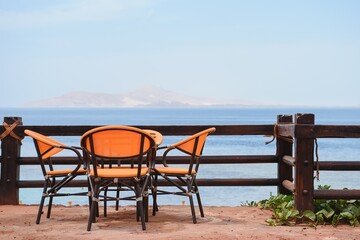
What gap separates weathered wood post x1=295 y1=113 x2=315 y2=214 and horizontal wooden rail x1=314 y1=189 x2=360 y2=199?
3.8 inches

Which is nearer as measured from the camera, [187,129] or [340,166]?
[340,166]

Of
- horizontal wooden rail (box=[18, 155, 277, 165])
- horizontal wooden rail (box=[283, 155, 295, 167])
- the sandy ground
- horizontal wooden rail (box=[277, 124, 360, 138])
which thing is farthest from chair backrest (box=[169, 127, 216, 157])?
horizontal wooden rail (box=[18, 155, 277, 165])

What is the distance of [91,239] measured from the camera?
542 centimetres

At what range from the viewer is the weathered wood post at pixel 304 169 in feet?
21.2

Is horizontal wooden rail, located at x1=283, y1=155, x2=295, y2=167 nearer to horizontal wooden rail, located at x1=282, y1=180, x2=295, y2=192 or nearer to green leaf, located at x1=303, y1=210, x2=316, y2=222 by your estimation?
horizontal wooden rail, located at x1=282, y1=180, x2=295, y2=192

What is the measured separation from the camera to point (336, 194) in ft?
21.7

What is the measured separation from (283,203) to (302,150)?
0.76m

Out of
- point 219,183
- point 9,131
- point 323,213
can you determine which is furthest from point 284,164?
point 9,131

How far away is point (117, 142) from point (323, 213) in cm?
205

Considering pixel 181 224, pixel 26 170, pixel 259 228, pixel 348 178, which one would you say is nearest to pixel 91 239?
pixel 181 224

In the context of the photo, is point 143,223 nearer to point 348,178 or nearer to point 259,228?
point 259,228

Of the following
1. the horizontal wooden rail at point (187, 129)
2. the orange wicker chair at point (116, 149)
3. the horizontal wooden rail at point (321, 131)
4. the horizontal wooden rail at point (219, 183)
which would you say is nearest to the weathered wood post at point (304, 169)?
the horizontal wooden rail at point (321, 131)

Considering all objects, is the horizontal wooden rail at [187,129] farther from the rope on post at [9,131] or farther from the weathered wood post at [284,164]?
the weathered wood post at [284,164]

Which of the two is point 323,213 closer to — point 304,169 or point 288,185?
point 304,169
